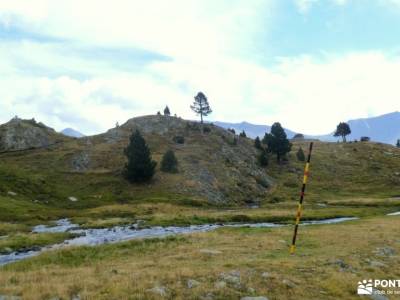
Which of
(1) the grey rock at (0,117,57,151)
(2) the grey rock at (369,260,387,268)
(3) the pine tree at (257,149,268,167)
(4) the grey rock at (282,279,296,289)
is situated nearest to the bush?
(3) the pine tree at (257,149,268,167)

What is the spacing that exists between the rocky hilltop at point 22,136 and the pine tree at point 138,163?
42.6 meters

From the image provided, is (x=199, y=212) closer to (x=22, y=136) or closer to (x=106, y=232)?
(x=106, y=232)

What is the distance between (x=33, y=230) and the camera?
1896 inches

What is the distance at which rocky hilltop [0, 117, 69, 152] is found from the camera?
11412cm

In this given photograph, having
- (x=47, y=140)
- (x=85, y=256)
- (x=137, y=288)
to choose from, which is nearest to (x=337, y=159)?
(x=47, y=140)

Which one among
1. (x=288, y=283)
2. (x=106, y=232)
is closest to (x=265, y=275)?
(x=288, y=283)

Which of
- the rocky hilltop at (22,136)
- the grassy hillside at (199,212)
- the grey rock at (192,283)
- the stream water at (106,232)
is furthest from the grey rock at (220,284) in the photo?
the rocky hilltop at (22,136)

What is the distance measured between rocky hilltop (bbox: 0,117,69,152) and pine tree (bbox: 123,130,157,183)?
4260 centimetres

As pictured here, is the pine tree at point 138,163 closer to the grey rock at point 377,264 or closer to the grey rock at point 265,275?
the grey rock at point 377,264

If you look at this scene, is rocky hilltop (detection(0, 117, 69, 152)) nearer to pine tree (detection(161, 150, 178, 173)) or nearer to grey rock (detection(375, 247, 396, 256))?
pine tree (detection(161, 150, 178, 173))

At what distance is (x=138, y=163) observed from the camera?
287 feet

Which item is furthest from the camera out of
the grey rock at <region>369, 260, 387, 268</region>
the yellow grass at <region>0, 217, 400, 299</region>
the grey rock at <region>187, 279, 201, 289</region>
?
the grey rock at <region>369, 260, 387, 268</region>

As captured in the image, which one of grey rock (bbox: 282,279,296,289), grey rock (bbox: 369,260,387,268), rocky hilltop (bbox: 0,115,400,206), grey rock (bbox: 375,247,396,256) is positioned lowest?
grey rock (bbox: 375,247,396,256)

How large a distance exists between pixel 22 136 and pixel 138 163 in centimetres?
4917
